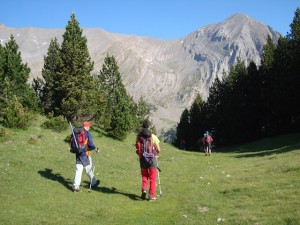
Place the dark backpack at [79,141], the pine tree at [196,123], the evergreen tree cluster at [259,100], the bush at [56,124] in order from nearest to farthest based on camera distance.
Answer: the dark backpack at [79,141]
the bush at [56,124]
the evergreen tree cluster at [259,100]
the pine tree at [196,123]

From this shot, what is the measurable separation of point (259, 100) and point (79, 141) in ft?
200

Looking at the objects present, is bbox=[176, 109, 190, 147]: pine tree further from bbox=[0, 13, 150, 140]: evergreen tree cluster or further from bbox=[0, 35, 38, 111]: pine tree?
bbox=[0, 35, 38, 111]: pine tree

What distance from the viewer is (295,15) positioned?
7119 centimetres

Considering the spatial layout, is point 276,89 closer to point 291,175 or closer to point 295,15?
point 295,15

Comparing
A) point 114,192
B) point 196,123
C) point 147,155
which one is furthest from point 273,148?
point 196,123

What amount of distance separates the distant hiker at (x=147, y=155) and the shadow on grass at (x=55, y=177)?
3.74m

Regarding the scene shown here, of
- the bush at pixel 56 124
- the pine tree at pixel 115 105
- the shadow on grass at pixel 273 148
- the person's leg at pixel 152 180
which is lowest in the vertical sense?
the person's leg at pixel 152 180

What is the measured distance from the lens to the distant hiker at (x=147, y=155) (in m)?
15.1

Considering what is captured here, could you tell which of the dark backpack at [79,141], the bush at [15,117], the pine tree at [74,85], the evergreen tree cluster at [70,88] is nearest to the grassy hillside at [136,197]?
the dark backpack at [79,141]

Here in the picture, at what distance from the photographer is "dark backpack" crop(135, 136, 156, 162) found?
15.2m

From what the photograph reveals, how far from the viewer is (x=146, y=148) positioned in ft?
50.3

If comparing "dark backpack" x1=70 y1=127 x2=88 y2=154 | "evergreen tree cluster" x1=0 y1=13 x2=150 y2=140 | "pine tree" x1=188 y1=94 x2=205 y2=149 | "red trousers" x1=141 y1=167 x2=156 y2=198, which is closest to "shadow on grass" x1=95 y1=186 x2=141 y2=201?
"red trousers" x1=141 y1=167 x2=156 y2=198

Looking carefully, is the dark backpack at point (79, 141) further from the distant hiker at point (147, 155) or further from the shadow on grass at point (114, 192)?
the distant hiker at point (147, 155)

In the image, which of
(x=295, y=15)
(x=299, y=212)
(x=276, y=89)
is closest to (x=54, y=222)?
(x=299, y=212)
